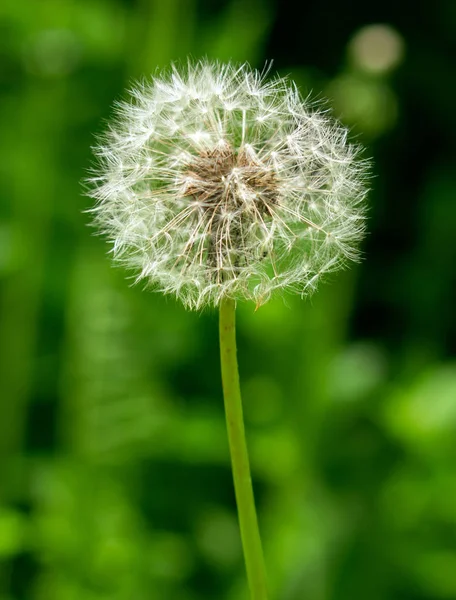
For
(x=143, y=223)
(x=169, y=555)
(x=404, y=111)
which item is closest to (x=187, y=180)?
(x=143, y=223)

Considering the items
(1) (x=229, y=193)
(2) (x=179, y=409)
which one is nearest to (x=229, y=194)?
(1) (x=229, y=193)

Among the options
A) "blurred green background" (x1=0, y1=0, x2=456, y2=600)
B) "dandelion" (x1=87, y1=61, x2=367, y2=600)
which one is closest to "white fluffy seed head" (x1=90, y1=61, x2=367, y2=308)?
"dandelion" (x1=87, y1=61, x2=367, y2=600)

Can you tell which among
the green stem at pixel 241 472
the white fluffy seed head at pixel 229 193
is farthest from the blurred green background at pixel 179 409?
the green stem at pixel 241 472

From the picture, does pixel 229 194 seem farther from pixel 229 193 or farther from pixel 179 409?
pixel 179 409

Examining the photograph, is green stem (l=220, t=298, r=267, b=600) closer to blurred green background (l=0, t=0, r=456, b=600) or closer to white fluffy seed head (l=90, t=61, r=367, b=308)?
white fluffy seed head (l=90, t=61, r=367, b=308)

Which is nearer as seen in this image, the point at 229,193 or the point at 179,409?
the point at 229,193
